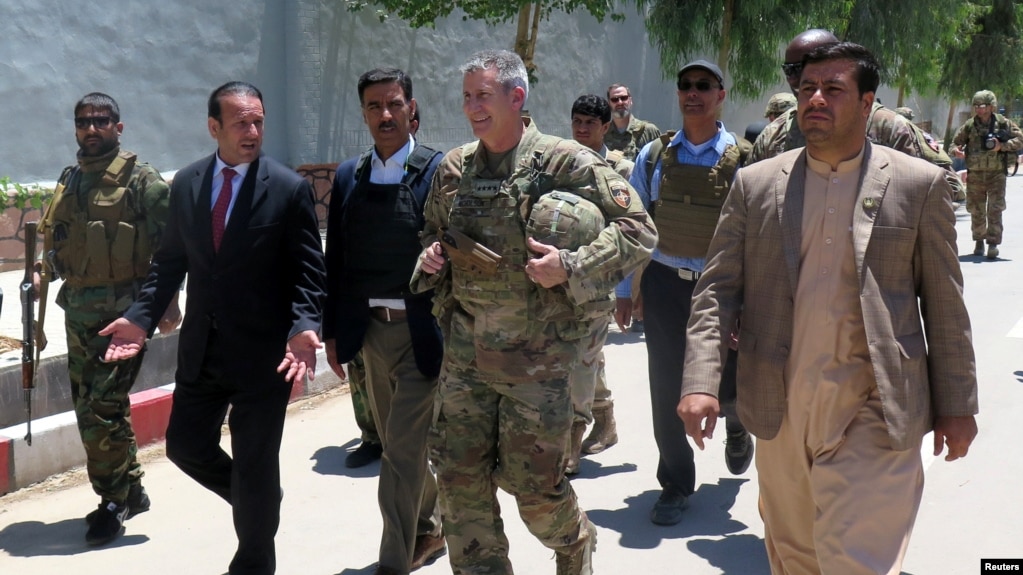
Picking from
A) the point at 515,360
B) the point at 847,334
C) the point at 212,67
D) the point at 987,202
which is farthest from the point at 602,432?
the point at 987,202

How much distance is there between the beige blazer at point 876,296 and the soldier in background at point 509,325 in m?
0.55

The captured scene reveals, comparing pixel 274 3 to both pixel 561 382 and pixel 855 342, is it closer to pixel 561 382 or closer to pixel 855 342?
pixel 561 382

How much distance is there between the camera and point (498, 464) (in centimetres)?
396

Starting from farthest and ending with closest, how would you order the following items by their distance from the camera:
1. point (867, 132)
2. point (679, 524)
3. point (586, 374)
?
point (679, 524)
point (867, 132)
point (586, 374)

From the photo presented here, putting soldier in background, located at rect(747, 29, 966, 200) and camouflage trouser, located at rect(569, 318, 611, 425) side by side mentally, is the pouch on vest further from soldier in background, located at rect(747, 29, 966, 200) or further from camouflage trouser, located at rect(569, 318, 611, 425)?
soldier in background, located at rect(747, 29, 966, 200)

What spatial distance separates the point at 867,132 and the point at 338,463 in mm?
3452

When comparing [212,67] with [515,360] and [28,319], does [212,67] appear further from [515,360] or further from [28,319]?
[515,360]

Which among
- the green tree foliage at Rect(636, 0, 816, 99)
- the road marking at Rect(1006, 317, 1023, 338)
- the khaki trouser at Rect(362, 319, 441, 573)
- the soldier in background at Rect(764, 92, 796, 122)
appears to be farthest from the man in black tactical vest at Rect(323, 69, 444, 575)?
the green tree foliage at Rect(636, 0, 816, 99)

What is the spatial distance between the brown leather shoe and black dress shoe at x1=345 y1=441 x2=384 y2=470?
1361mm

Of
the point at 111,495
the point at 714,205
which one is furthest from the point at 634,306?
the point at 111,495

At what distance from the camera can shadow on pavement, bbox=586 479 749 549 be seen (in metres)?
5.07

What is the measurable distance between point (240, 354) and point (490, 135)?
130 cm

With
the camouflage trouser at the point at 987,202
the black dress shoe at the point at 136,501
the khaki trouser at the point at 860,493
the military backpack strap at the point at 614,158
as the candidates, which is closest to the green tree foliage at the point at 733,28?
the camouflage trouser at the point at 987,202

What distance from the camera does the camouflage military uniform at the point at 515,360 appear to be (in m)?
3.84
